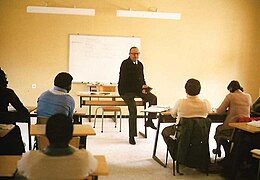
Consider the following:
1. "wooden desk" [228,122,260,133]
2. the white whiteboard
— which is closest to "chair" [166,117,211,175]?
"wooden desk" [228,122,260,133]

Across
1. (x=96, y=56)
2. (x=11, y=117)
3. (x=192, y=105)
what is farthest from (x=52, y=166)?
(x=96, y=56)

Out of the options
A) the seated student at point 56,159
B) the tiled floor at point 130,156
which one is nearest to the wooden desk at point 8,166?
the seated student at point 56,159

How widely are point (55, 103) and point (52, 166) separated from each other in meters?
1.61

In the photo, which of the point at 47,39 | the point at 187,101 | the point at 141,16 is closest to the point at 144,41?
the point at 141,16

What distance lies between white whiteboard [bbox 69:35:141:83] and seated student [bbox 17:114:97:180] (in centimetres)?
616

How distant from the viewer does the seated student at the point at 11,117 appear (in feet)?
10.5

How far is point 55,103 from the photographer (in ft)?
10.8

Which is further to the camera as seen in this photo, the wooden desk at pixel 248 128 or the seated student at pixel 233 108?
the seated student at pixel 233 108

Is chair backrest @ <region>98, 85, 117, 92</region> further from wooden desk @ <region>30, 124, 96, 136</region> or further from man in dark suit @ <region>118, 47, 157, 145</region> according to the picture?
wooden desk @ <region>30, 124, 96, 136</region>

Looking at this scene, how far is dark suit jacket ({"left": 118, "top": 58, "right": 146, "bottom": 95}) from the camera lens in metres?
5.48

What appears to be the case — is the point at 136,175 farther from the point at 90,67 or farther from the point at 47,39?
the point at 47,39

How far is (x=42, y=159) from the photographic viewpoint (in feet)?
5.69

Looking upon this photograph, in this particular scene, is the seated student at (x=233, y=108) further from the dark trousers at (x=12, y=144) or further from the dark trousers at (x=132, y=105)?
the dark trousers at (x=12, y=144)

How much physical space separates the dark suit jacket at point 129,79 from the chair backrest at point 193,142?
1.86 meters
